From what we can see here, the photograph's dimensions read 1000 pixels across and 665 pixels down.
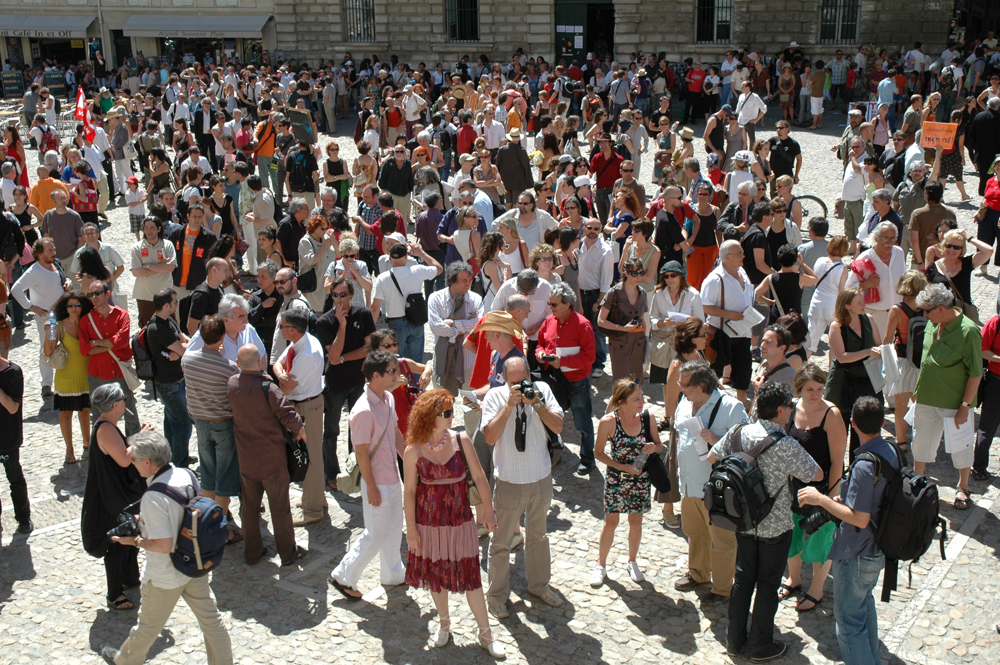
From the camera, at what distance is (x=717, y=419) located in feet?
19.0

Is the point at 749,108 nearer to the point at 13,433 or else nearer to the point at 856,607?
the point at 856,607

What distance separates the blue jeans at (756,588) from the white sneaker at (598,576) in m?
0.99

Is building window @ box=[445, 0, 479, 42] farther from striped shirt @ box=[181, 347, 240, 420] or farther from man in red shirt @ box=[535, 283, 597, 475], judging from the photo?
striped shirt @ box=[181, 347, 240, 420]

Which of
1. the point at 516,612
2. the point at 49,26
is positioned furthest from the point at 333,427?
the point at 49,26

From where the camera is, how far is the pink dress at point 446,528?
5.38m

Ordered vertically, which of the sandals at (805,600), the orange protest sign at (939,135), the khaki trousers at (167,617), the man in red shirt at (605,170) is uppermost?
the orange protest sign at (939,135)

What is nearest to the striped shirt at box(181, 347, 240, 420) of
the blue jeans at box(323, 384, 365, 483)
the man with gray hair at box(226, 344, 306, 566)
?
the man with gray hair at box(226, 344, 306, 566)

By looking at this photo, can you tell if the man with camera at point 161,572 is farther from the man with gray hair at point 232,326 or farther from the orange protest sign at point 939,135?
the orange protest sign at point 939,135

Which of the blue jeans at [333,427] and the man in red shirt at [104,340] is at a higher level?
the man in red shirt at [104,340]

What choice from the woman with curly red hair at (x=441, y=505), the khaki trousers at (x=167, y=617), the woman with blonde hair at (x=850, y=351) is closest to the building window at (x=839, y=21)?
the woman with blonde hair at (x=850, y=351)

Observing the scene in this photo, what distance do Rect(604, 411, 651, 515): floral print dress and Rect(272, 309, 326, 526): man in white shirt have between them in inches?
86.5

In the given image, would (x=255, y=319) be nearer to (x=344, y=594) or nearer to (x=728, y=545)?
(x=344, y=594)

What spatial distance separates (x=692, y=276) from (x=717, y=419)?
4974 millimetres

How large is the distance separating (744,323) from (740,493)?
327 centimetres
